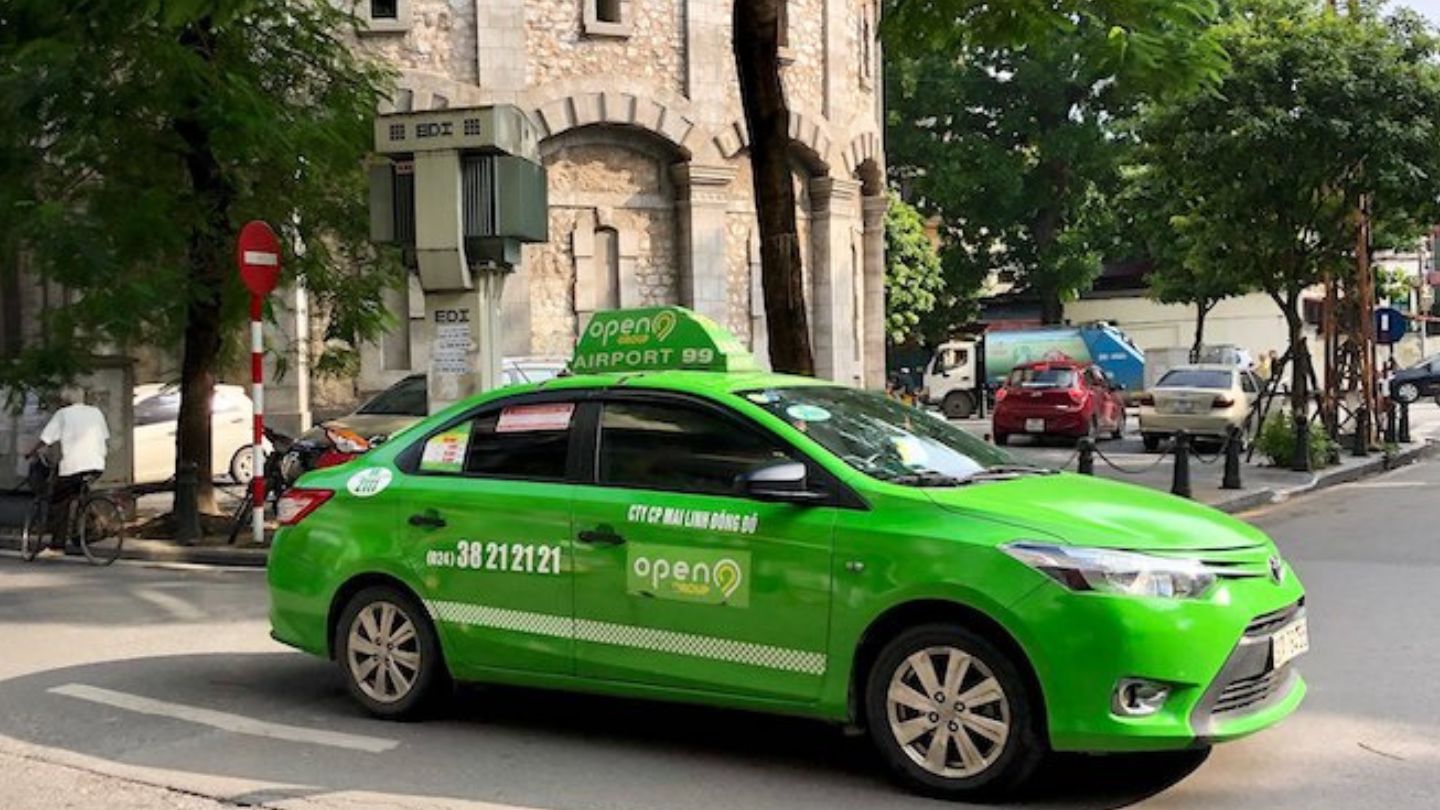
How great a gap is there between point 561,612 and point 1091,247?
43.9 m

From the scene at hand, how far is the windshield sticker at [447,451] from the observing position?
6.56 metres

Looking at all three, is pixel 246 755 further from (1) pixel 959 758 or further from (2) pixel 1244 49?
(2) pixel 1244 49

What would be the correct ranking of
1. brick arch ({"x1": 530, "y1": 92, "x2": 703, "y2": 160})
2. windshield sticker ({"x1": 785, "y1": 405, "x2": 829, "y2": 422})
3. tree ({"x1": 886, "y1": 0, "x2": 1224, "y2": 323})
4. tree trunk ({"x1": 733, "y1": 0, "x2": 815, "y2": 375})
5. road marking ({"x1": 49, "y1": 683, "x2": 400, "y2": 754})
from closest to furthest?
1. windshield sticker ({"x1": 785, "y1": 405, "x2": 829, "y2": 422})
2. road marking ({"x1": 49, "y1": 683, "x2": 400, "y2": 754})
3. tree trunk ({"x1": 733, "y1": 0, "x2": 815, "y2": 375})
4. brick arch ({"x1": 530, "y1": 92, "x2": 703, "y2": 160})
5. tree ({"x1": 886, "y1": 0, "x2": 1224, "y2": 323})

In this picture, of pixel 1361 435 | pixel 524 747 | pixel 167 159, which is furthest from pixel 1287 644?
pixel 1361 435

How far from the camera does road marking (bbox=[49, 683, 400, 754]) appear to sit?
20.5 ft

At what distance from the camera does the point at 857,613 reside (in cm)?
534

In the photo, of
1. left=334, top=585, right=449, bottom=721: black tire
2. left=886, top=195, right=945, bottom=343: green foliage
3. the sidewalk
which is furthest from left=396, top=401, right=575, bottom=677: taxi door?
left=886, top=195, right=945, bottom=343: green foliage

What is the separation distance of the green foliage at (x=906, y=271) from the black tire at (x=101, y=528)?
35973 mm

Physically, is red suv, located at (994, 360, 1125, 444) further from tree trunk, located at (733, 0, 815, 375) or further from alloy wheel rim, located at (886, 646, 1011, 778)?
alloy wheel rim, located at (886, 646, 1011, 778)

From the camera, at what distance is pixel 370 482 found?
6.70m

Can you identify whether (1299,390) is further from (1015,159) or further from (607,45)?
(1015,159)

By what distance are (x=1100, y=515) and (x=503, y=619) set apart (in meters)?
2.60

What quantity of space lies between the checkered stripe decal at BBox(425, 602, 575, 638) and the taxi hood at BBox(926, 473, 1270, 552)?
1.74m

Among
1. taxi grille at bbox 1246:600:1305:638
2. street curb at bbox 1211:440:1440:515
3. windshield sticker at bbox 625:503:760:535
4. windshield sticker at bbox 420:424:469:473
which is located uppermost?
windshield sticker at bbox 420:424:469:473
